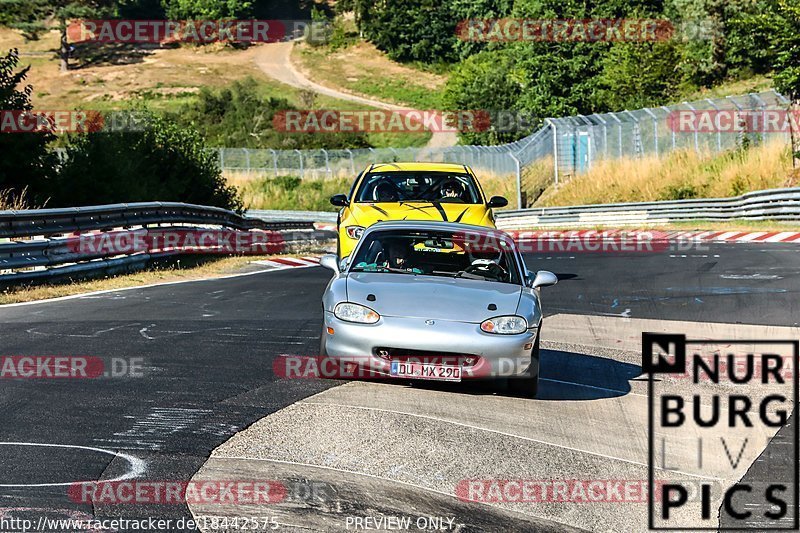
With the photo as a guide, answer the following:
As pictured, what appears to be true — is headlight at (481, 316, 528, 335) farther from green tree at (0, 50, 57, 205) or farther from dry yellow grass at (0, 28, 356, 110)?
dry yellow grass at (0, 28, 356, 110)

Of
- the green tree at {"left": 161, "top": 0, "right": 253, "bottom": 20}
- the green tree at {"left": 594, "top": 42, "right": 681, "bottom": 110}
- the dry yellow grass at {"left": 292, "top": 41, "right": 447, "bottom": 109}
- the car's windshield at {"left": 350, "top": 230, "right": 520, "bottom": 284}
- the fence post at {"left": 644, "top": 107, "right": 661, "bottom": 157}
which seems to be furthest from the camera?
the green tree at {"left": 161, "top": 0, "right": 253, "bottom": 20}

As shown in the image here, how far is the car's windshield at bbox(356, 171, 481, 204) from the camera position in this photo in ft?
51.0

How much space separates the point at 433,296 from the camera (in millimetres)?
9070

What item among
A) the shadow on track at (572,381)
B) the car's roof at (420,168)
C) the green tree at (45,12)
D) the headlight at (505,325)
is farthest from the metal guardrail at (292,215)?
the green tree at (45,12)

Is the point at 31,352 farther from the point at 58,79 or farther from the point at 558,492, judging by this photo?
the point at 58,79

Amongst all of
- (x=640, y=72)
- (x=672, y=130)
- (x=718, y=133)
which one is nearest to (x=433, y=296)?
(x=718, y=133)

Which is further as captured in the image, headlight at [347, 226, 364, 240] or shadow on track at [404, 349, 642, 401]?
headlight at [347, 226, 364, 240]

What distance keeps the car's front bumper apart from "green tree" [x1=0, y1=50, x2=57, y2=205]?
15.3 meters

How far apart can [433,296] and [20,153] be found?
16.2 m

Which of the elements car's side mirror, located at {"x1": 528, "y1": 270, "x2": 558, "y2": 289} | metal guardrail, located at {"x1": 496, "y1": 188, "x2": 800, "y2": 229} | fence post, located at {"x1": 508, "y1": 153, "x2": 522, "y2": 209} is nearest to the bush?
metal guardrail, located at {"x1": 496, "y1": 188, "x2": 800, "y2": 229}

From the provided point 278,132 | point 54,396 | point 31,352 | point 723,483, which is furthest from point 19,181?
point 278,132

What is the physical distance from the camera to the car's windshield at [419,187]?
51.0ft

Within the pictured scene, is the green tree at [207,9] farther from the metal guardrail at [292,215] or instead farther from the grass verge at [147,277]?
the grass verge at [147,277]

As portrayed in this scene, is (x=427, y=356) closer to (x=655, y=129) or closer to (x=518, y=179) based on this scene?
(x=655, y=129)
